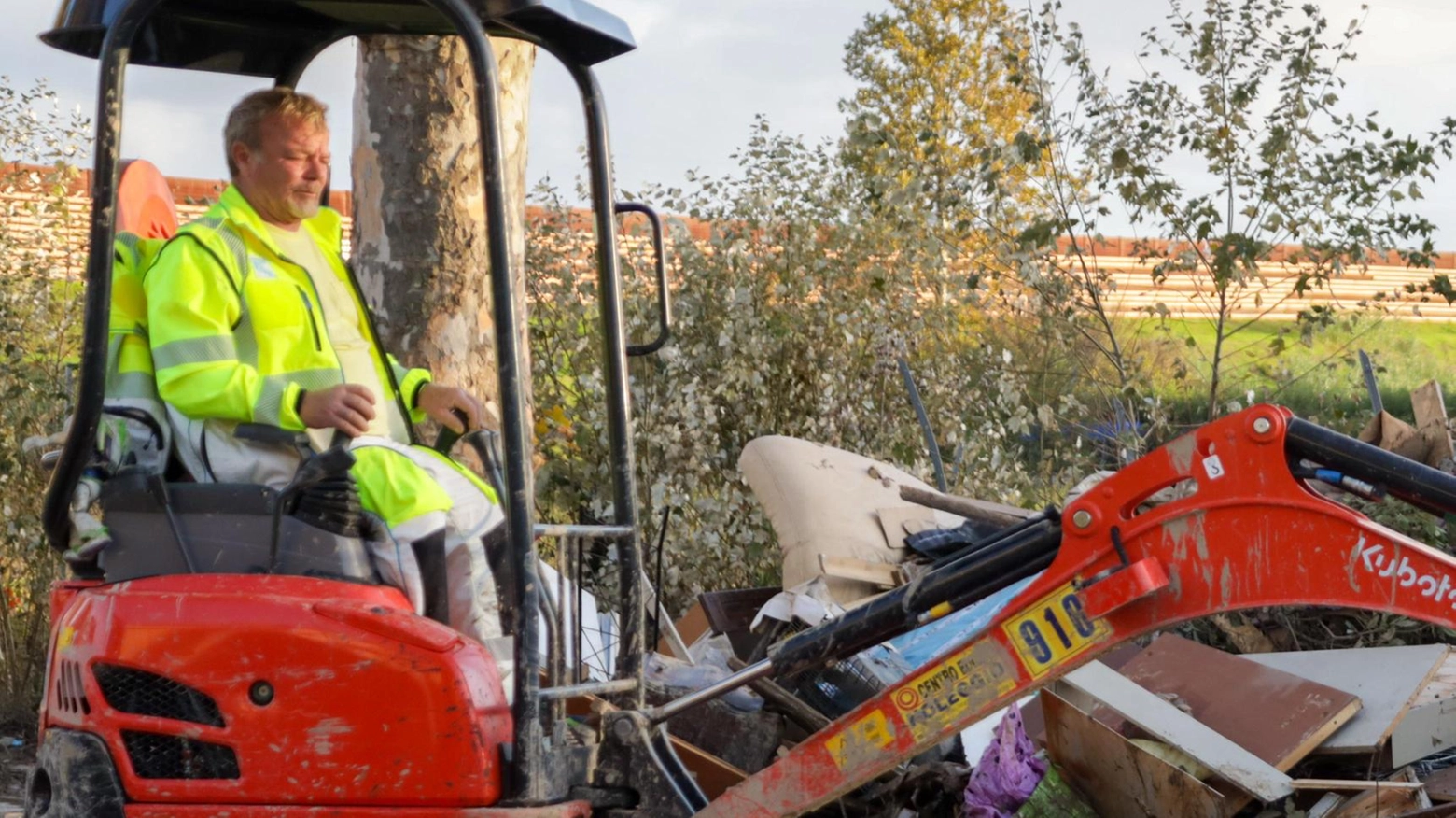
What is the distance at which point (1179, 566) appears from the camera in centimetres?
308

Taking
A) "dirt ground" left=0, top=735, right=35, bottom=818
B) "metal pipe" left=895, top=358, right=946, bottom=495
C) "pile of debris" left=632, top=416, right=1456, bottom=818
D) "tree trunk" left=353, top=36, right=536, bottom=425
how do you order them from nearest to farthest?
1. "pile of debris" left=632, top=416, right=1456, bottom=818
2. "tree trunk" left=353, top=36, right=536, bottom=425
3. "dirt ground" left=0, top=735, right=35, bottom=818
4. "metal pipe" left=895, top=358, right=946, bottom=495

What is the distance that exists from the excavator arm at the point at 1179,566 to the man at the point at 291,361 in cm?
88

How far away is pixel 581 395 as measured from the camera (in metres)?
8.05

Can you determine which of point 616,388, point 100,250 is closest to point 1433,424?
point 616,388

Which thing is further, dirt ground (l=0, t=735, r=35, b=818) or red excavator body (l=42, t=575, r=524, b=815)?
dirt ground (l=0, t=735, r=35, b=818)

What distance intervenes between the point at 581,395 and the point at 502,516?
14.9 feet

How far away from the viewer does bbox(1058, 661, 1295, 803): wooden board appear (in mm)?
4375

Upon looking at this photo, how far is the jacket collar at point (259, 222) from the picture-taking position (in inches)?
137

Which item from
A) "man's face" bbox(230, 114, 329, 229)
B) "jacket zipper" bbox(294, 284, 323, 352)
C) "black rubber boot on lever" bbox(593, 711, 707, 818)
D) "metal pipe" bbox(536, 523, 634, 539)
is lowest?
"black rubber boot on lever" bbox(593, 711, 707, 818)

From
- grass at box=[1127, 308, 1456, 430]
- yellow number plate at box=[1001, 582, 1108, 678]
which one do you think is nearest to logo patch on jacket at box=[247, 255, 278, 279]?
yellow number plate at box=[1001, 582, 1108, 678]

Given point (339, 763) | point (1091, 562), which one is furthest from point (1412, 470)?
point (339, 763)

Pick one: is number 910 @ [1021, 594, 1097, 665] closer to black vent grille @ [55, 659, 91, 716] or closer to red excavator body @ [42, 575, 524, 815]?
red excavator body @ [42, 575, 524, 815]

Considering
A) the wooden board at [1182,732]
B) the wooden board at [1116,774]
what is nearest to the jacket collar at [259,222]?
the wooden board at [1182,732]

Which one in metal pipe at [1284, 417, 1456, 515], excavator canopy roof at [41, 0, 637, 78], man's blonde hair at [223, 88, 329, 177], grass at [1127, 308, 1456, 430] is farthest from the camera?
grass at [1127, 308, 1456, 430]
